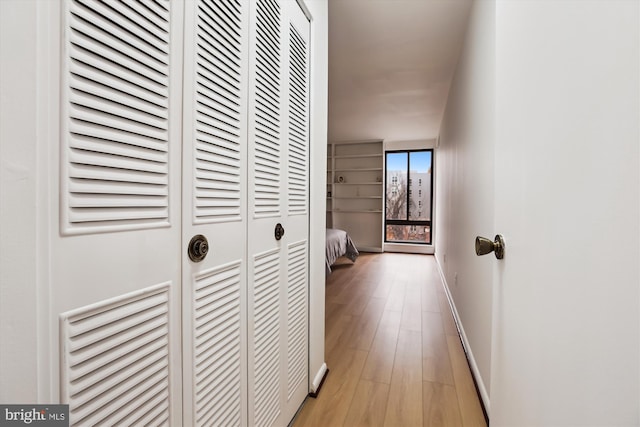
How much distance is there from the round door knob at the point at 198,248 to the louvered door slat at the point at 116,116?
12 cm

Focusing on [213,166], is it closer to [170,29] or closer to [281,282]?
[170,29]

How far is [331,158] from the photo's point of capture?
24.7 ft

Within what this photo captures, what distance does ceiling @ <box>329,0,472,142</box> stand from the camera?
231cm

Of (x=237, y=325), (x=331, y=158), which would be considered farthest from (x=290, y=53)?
(x=331, y=158)

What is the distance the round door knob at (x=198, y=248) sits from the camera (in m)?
0.83

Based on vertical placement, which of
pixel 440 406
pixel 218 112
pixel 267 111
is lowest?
pixel 440 406

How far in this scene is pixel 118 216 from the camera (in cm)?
64

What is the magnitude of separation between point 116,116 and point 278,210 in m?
0.78

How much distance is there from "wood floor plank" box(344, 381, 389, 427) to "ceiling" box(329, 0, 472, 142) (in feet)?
8.70

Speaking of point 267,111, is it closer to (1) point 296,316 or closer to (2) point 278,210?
(2) point 278,210

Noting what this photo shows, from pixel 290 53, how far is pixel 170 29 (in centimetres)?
77

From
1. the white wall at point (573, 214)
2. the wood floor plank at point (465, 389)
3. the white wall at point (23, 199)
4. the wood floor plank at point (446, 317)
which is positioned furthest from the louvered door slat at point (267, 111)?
the wood floor plank at point (446, 317)

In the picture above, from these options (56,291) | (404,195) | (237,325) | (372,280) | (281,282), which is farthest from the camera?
(404,195)

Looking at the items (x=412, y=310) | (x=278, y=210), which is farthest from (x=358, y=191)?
(x=278, y=210)
